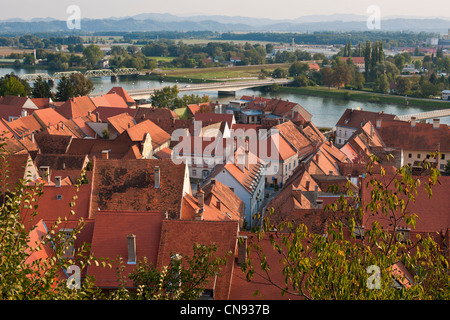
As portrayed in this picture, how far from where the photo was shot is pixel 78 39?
429 ft

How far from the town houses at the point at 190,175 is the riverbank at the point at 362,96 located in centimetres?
2227

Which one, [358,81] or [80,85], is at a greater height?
[80,85]

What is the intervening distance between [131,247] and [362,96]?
55.8 metres

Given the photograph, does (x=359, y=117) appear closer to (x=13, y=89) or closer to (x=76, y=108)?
(x=76, y=108)

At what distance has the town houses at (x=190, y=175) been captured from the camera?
9.51 meters

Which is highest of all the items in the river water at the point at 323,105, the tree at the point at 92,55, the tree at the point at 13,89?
the tree at the point at 92,55

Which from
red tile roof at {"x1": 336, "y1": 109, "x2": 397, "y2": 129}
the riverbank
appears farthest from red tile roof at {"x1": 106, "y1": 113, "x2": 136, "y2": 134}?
the riverbank

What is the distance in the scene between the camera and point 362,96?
61906 mm

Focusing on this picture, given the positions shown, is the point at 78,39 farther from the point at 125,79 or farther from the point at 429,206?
the point at 429,206

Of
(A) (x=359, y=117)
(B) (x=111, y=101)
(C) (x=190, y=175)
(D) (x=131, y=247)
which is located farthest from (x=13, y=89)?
(D) (x=131, y=247)

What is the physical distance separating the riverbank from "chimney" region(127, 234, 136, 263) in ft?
171

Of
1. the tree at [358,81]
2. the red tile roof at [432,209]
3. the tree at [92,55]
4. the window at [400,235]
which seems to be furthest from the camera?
the tree at [92,55]

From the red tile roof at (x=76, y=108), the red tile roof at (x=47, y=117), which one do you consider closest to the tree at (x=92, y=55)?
the red tile roof at (x=76, y=108)

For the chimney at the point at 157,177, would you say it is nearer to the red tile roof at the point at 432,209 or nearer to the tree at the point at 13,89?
the red tile roof at the point at 432,209
